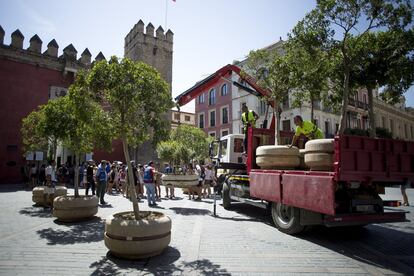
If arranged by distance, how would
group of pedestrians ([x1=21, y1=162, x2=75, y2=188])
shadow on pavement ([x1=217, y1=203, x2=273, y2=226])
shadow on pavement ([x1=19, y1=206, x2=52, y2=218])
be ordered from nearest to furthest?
shadow on pavement ([x1=217, y1=203, x2=273, y2=226]) → shadow on pavement ([x1=19, y1=206, x2=52, y2=218]) → group of pedestrians ([x1=21, y1=162, x2=75, y2=188])

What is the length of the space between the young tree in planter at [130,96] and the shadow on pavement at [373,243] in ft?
13.7

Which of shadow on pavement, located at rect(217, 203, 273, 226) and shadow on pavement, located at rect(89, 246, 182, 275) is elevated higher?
shadow on pavement, located at rect(217, 203, 273, 226)

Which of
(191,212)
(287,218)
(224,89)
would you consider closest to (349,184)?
(287,218)

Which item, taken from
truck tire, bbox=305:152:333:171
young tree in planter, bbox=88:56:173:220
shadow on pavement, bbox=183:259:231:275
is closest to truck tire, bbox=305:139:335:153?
truck tire, bbox=305:152:333:171

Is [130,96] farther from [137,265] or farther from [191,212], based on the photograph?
[191,212]

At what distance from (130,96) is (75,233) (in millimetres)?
3712

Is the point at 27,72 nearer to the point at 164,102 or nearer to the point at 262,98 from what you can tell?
the point at 262,98

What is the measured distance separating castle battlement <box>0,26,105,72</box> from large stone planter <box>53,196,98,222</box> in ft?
69.8

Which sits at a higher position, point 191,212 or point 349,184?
point 349,184

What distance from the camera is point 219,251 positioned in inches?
209

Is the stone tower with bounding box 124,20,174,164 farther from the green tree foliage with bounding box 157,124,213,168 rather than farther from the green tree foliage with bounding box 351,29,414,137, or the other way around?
the green tree foliage with bounding box 351,29,414,137

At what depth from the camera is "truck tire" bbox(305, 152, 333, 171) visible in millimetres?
5402

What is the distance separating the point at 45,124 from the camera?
409 inches

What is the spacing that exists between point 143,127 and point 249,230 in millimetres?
3756
